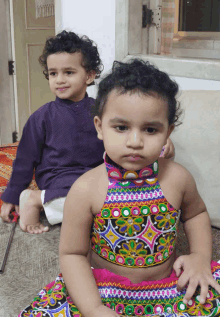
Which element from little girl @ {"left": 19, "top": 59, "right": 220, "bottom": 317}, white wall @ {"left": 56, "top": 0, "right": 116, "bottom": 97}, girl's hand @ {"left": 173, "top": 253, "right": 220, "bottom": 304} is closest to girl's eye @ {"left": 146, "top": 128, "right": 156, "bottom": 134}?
little girl @ {"left": 19, "top": 59, "right": 220, "bottom": 317}

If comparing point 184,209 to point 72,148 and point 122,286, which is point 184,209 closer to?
point 122,286

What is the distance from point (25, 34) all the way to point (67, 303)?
10.6 feet

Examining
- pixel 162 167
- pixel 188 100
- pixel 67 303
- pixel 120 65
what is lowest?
pixel 67 303

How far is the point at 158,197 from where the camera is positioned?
2.66 feet

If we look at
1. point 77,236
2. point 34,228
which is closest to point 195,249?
point 77,236

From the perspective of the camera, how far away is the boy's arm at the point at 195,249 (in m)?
0.76

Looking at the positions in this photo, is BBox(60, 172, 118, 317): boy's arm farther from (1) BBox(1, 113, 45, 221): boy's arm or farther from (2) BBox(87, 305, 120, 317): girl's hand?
(1) BBox(1, 113, 45, 221): boy's arm

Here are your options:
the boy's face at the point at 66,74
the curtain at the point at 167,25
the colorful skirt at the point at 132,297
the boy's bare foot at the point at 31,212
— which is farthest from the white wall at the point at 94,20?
the colorful skirt at the point at 132,297

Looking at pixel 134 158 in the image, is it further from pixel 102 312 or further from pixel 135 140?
pixel 102 312

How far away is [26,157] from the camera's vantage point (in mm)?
1375

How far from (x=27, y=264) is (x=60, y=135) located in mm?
542

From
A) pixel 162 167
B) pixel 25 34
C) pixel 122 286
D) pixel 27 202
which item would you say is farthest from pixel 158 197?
pixel 25 34

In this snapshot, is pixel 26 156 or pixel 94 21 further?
pixel 94 21

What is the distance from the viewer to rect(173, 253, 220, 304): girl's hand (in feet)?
2.45
